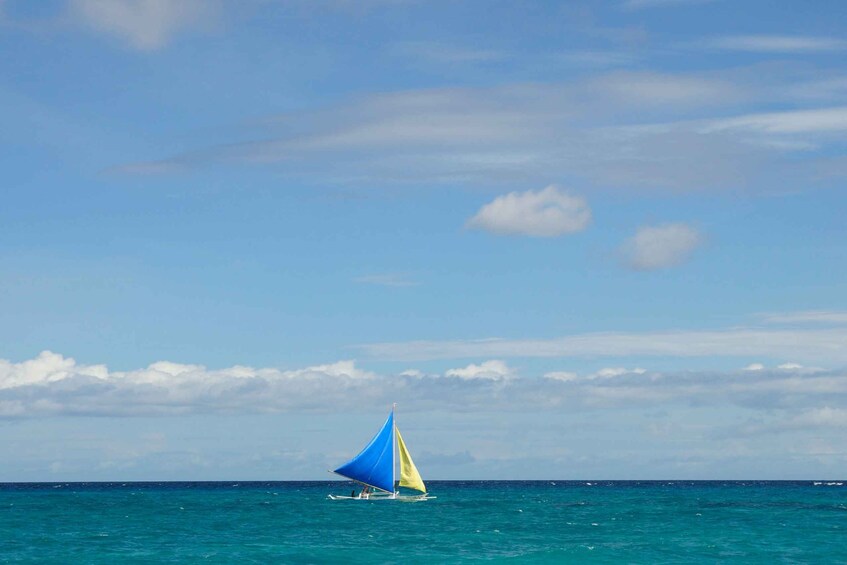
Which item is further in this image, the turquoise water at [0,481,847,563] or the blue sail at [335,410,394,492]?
the blue sail at [335,410,394,492]

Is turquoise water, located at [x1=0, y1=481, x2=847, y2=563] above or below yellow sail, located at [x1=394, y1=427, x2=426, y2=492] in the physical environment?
below

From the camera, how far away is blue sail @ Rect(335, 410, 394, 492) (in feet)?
417

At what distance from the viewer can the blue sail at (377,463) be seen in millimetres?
127125

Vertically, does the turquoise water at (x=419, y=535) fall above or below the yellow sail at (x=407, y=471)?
below

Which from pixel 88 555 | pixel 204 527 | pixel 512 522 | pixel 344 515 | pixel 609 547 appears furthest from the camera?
pixel 344 515

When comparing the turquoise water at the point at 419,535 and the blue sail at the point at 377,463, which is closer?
the turquoise water at the point at 419,535

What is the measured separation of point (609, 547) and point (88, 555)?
36882 millimetres

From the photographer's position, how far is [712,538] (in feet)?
294

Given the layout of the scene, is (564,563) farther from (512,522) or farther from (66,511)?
(66,511)

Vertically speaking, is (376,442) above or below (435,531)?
above

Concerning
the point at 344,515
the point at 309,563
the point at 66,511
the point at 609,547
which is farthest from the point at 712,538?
the point at 66,511

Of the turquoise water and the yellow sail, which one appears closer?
the turquoise water

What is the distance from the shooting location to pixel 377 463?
427 feet

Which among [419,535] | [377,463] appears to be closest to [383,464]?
[377,463]
